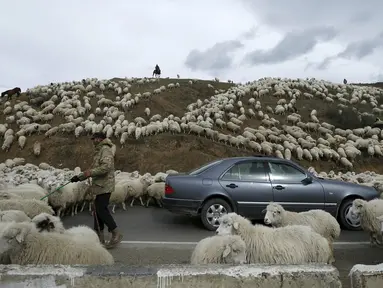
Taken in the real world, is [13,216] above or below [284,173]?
below

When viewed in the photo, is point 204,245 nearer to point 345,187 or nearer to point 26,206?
point 26,206

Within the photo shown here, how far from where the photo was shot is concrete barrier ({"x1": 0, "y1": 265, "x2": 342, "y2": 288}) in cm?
296

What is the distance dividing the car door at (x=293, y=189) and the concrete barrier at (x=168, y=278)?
17.4 feet

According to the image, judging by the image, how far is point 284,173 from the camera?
852 centimetres

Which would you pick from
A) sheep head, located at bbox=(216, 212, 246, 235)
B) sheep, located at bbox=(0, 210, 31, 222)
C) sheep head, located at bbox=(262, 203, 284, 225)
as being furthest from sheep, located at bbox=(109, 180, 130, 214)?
sheep head, located at bbox=(216, 212, 246, 235)

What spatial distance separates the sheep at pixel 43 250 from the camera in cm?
428

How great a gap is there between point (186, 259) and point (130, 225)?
119 inches

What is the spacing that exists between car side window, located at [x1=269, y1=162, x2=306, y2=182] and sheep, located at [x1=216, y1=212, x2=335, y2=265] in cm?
329

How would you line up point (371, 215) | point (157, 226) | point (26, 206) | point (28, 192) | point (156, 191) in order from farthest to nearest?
point (156, 191), point (157, 226), point (28, 192), point (26, 206), point (371, 215)

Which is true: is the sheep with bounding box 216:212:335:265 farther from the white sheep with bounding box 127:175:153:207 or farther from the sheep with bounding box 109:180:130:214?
the white sheep with bounding box 127:175:153:207

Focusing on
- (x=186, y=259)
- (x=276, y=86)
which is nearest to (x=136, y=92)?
(x=276, y=86)

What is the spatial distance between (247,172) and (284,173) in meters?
0.85

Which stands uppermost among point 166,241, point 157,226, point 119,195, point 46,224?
point 119,195

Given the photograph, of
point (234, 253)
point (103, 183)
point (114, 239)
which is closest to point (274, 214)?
point (234, 253)
